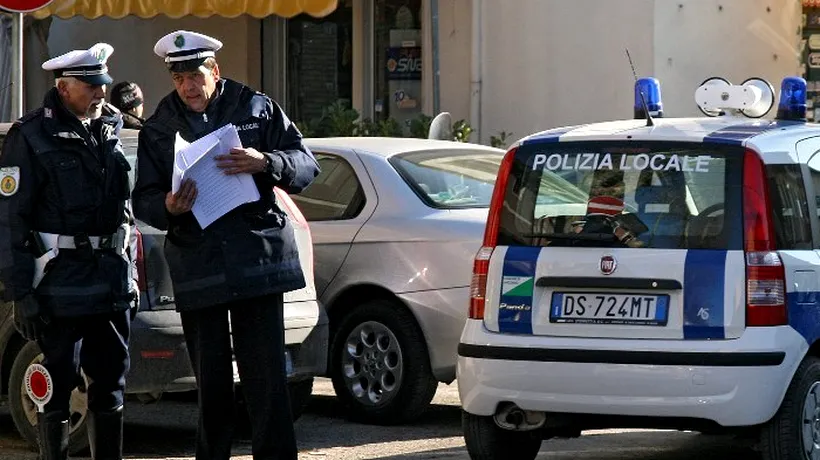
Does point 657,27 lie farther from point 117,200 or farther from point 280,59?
point 117,200

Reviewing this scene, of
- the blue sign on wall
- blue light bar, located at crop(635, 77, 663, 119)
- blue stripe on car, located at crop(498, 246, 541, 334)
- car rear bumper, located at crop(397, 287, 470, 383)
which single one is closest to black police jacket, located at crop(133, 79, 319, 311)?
blue stripe on car, located at crop(498, 246, 541, 334)

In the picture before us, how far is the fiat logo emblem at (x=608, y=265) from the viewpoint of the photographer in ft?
22.5

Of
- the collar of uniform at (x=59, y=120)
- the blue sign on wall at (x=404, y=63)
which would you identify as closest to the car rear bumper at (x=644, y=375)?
the collar of uniform at (x=59, y=120)

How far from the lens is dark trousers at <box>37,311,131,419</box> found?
676 cm

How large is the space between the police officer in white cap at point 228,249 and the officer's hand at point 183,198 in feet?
0.09

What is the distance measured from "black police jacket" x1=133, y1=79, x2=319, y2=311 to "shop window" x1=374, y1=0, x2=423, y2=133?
9.73 meters

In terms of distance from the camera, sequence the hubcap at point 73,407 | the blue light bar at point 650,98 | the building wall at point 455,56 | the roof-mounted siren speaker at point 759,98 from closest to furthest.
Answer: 1. the hubcap at point 73,407
2. the blue light bar at point 650,98
3. the roof-mounted siren speaker at point 759,98
4. the building wall at point 455,56

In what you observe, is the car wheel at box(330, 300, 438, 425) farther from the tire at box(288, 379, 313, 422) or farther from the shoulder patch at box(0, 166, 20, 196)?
the shoulder patch at box(0, 166, 20, 196)

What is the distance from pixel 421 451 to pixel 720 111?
225 centimetres

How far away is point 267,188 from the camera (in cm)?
633

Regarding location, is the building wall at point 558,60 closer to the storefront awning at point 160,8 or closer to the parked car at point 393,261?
the storefront awning at point 160,8

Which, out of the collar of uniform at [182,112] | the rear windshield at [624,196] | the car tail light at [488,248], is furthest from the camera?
the car tail light at [488,248]

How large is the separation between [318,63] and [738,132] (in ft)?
33.7

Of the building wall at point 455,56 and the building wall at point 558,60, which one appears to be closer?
the building wall at point 558,60
